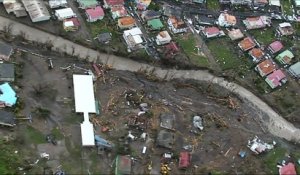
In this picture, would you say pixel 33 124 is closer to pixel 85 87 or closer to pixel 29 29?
pixel 85 87

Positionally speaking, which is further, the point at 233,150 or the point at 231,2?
the point at 231,2

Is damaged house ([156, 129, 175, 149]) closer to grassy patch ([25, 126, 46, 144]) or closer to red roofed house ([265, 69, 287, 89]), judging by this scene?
grassy patch ([25, 126, 46, 144])

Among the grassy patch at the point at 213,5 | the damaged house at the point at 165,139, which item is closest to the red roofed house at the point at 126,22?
the grassy patch at the point at 213,5

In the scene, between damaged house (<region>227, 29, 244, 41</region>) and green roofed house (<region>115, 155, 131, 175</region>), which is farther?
damaged house (<region>227, 29, 244, 41</region>)

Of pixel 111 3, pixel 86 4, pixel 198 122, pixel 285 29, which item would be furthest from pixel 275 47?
pixel 86 4

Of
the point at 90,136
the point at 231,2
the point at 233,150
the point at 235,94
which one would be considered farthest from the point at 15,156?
the point at 231,2

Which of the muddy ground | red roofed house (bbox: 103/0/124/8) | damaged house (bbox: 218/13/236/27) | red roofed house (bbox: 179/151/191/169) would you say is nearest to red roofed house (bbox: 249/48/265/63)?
damaged house (bbox: 218/13/236/27)
